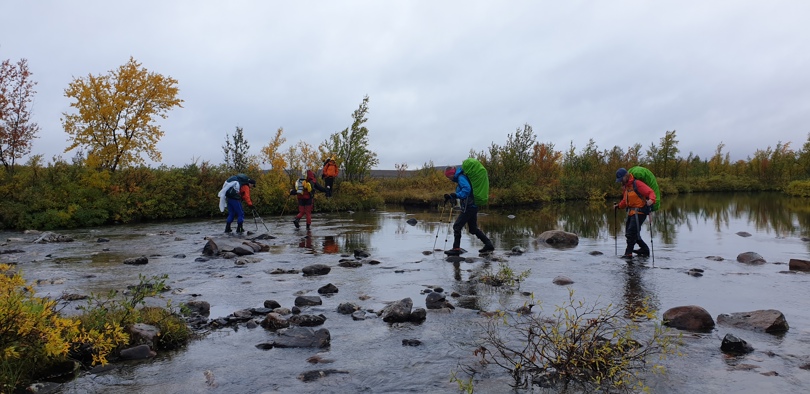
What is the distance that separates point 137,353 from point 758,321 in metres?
7.86

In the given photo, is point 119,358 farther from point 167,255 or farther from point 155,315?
point 167,255

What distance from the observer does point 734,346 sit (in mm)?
5941

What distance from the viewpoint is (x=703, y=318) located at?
6.88m

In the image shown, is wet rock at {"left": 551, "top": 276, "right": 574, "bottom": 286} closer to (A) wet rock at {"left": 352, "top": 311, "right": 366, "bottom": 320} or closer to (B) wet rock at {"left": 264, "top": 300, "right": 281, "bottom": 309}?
(A) wet rock at {"left": 352, "top": 311, "right": 366, "bottom": 320}

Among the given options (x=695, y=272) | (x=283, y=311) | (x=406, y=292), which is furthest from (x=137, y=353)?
(x=695, y=272)

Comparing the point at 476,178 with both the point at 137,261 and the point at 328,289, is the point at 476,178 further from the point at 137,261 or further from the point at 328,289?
the point at 137,261

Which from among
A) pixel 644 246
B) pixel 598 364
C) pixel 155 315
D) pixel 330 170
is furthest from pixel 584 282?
pixel 330 170

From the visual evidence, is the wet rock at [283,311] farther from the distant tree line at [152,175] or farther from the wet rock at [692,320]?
the distant tree line at [152,175]

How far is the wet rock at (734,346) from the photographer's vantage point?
594 cm

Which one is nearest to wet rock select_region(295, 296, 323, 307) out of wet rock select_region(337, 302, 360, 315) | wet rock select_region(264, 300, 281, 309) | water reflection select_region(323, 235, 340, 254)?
wet rock select_region(264, 300, 281, 309)

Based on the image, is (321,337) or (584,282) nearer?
(321,337)

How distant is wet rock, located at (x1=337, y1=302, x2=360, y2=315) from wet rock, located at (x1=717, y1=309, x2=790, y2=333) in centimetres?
523

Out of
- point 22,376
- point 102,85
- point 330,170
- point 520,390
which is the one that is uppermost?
point 102,85

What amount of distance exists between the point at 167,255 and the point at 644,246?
41.4 ft
